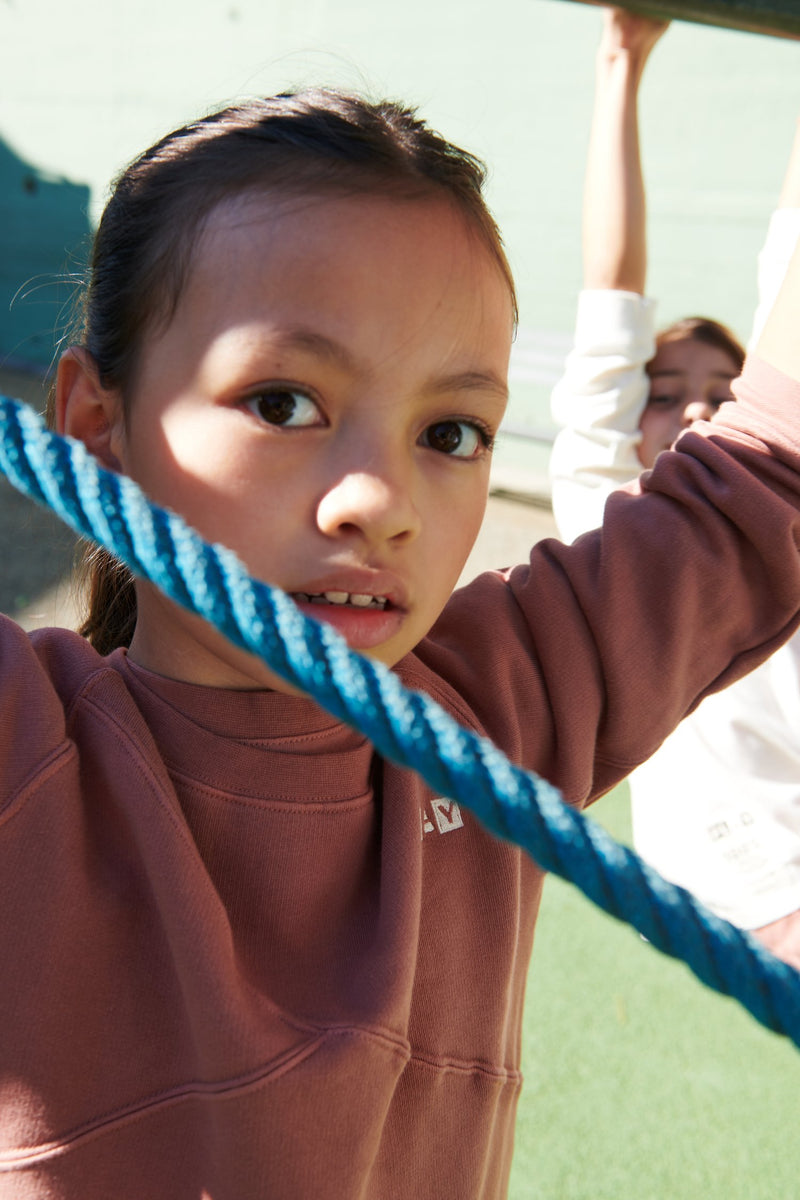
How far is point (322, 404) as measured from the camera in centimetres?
56

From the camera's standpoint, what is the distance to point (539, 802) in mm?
360

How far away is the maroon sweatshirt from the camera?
0.51 metres

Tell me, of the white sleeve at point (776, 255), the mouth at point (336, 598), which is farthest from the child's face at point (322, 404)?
the white sleeve at point (776, 255)

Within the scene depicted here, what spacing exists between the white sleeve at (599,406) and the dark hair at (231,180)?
0.71 metres

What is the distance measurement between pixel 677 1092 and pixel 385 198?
1.18 meters

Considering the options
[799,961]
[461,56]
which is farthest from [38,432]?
[461,56]

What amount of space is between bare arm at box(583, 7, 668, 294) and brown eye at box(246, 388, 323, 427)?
0.83 m

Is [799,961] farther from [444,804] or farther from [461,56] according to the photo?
[461,56]

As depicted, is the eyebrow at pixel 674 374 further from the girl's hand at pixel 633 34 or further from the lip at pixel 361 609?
the lip at pixel 361 609

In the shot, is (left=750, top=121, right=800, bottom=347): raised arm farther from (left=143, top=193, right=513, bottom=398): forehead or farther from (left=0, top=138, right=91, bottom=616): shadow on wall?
(left=0, top=138, right=91, bottom=616): shadow on wall

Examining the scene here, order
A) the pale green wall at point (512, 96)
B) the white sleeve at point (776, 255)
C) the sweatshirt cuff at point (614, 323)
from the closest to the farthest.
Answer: the white sleeve at point (776, 255) < the sweatshirt cuff at point (614, 323) < the pale green wall at point (512, 96)

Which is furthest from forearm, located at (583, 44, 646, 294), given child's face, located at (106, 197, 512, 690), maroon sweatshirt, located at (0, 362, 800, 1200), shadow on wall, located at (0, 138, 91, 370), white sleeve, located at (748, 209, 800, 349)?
shadow on wall, located at (0, 138, 91, 370)

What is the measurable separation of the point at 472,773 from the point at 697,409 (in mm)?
1360

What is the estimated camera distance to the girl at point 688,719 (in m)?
1.22
